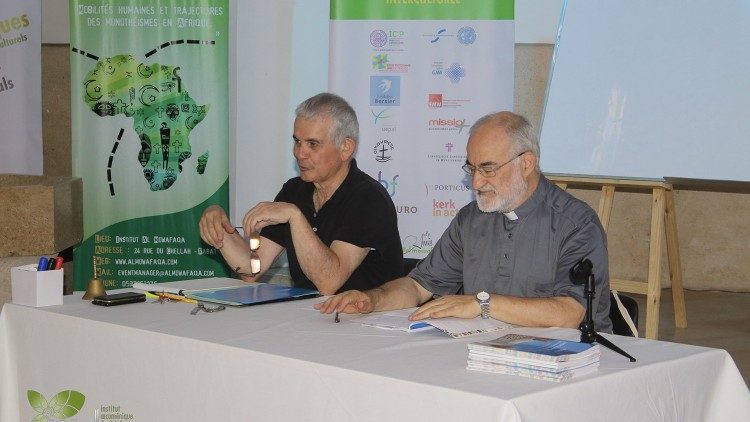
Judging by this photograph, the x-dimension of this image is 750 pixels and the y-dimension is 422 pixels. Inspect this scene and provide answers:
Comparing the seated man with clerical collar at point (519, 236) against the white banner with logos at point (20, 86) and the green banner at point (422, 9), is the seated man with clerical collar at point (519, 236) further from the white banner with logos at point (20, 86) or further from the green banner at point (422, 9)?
the white banner with logos at point (20, 86)

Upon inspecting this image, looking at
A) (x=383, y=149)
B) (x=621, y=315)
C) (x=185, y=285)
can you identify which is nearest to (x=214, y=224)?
(x=185, y=285)

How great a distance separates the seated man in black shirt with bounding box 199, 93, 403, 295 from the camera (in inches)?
135

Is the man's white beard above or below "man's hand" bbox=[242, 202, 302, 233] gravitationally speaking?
above

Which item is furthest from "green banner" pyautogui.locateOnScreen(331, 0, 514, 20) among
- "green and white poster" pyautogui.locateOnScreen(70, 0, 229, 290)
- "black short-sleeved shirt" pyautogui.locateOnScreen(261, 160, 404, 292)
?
"black short-sleeved shirt" pyautogui.locateOnScreen(261, 160, 404, 292)

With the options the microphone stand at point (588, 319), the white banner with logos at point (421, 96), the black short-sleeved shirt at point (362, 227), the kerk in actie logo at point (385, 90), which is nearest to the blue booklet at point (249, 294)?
the black short-sleeved shirt at point (362, 227)

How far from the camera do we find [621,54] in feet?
17.0

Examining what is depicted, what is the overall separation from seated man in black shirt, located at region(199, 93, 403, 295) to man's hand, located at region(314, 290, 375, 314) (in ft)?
1.70

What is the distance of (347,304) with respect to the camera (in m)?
2.86

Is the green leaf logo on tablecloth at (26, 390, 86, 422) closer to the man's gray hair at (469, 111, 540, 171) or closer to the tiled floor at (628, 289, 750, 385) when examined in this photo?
the man's gray hair at (469, 111, 540, 171)

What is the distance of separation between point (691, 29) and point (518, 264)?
2.64 metres

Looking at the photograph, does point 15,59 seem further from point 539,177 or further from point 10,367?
point 539,177

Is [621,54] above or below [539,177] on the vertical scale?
above

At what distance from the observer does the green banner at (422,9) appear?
5.30 meters

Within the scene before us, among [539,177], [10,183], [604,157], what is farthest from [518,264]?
[10,183]
